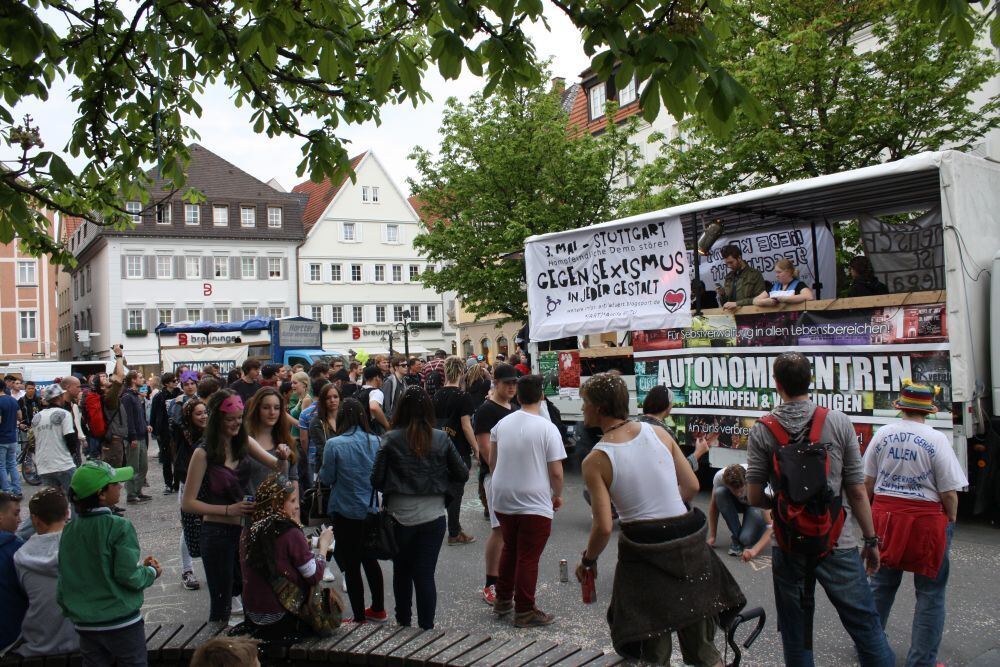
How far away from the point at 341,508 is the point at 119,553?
5.98ft

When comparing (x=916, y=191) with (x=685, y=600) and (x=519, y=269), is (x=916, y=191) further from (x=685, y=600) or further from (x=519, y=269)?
(x=519, y=269)

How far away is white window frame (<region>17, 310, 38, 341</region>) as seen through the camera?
191 ft

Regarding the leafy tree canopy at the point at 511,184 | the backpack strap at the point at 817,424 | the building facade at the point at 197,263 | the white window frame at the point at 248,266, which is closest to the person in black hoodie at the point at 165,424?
the backpack strap at the point at 817,424

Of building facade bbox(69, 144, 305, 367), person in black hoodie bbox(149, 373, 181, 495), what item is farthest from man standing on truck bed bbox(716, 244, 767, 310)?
building facade bbox(69, 144, 305, 367)

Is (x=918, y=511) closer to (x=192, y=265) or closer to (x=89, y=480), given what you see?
(x=89, y=480)

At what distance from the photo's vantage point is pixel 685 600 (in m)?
3.51

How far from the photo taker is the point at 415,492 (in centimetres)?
511

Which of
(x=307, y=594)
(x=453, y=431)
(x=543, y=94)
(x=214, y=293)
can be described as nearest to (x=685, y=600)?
(x=307, y=594)

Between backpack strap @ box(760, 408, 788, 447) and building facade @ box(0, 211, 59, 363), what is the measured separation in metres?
62.6

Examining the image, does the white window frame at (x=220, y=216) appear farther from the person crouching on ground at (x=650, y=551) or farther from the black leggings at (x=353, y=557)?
the person crouching on ground at (x=650, y=551)

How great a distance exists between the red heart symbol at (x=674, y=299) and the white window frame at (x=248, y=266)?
46.9 metres

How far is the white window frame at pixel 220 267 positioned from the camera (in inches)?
2046

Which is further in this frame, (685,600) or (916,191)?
(916,191)

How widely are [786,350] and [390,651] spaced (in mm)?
6226
